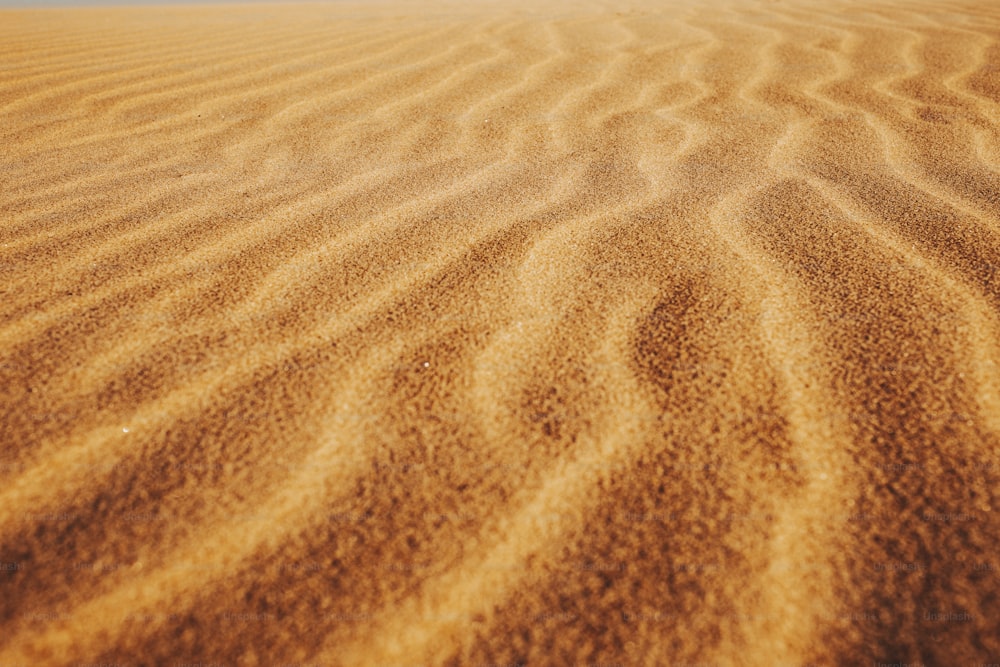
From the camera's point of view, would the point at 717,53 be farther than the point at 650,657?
Yes

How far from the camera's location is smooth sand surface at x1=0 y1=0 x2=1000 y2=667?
682mm

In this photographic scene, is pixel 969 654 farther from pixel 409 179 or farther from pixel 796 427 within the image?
pixel 409 179

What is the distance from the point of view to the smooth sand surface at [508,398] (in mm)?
682

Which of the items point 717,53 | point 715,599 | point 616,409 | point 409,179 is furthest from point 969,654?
point 717,53

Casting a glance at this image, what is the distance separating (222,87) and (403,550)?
2.75m

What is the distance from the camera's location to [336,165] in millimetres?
1960

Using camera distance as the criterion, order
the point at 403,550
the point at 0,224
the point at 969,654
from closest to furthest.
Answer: the point at 969,654 → the point at 403,550 → the point at 0,224

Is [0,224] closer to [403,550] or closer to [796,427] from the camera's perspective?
[403,550]

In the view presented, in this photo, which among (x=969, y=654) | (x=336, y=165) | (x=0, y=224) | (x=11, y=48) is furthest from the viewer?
(x=11, y=48)

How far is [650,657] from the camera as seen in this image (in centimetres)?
65

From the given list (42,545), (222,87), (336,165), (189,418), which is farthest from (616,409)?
(222,87)

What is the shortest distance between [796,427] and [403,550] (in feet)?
1.80

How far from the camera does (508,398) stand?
96 cm

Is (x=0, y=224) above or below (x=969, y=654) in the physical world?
above
